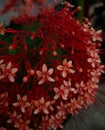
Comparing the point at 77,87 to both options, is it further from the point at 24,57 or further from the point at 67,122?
the point at 67,122

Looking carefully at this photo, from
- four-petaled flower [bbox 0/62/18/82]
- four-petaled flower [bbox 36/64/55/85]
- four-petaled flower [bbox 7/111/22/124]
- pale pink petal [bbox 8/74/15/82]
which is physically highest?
four-petaled flower [bbox 0/62/18/82]

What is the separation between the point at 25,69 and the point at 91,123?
29.2 inches

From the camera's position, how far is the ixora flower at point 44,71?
1075mm

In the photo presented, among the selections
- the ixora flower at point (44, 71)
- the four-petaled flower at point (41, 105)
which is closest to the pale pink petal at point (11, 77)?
the ixora flower at point (44, 71)

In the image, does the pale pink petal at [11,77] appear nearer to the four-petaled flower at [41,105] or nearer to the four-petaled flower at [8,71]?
the four-petaled flower at [8,71]

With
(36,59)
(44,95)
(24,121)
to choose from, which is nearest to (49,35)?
(36,59)

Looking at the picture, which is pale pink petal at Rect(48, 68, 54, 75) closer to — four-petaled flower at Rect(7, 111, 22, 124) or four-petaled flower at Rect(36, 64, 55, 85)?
four-petaled flower at Rect(36, 64, 55, 85)

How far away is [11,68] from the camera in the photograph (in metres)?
1.06

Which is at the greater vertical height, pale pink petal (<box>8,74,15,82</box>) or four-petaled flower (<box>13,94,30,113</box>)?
pale pink petal (<box>8,74,15,82</box>)

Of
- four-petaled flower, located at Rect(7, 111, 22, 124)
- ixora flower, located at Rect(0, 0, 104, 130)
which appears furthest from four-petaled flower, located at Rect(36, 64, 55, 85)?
four-petaled flower, located at Rect(7, 111, 22, 124)

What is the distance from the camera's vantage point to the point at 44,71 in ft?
3.40

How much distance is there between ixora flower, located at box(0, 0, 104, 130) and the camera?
1075mm

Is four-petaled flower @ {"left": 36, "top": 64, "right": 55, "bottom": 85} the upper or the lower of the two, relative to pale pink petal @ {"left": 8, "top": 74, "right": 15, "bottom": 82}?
lower

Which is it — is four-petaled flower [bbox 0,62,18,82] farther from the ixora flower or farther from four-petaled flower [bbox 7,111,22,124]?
four-petaled flower [bbox 7,111,22,124]
